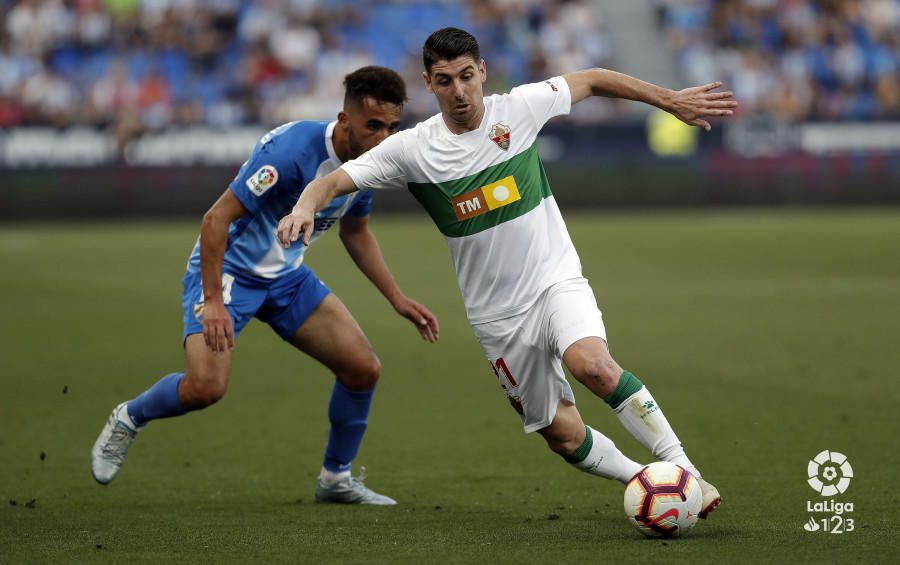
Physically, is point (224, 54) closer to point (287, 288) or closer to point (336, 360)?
point (287, 288)

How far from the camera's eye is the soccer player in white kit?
6383 mm

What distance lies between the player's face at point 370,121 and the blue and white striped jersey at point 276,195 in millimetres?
184

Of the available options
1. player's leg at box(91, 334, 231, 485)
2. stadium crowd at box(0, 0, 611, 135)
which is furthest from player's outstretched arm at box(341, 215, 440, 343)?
stadium crowd at box(0, 0, 611, 135)

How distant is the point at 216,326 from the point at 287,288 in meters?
0.81

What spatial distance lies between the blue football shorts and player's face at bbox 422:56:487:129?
1631 millimetres

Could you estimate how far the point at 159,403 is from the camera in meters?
7.30

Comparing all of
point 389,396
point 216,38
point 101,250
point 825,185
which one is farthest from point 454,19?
point 389,396

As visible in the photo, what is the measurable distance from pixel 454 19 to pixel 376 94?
978 inches

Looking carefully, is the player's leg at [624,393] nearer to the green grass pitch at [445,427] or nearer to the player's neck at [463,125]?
the green grass pitch at [445,427]

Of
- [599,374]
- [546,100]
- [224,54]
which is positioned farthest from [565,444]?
[224,54]

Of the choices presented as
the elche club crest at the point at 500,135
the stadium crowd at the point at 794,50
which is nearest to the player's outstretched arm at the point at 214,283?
the elche club crest at the point at 500,135

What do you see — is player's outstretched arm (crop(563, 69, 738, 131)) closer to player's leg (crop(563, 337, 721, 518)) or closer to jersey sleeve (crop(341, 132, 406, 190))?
jersey sleeve (crop(341, 132, 406, 190))

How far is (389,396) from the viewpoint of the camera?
10.7m

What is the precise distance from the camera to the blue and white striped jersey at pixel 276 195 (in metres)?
7.10
